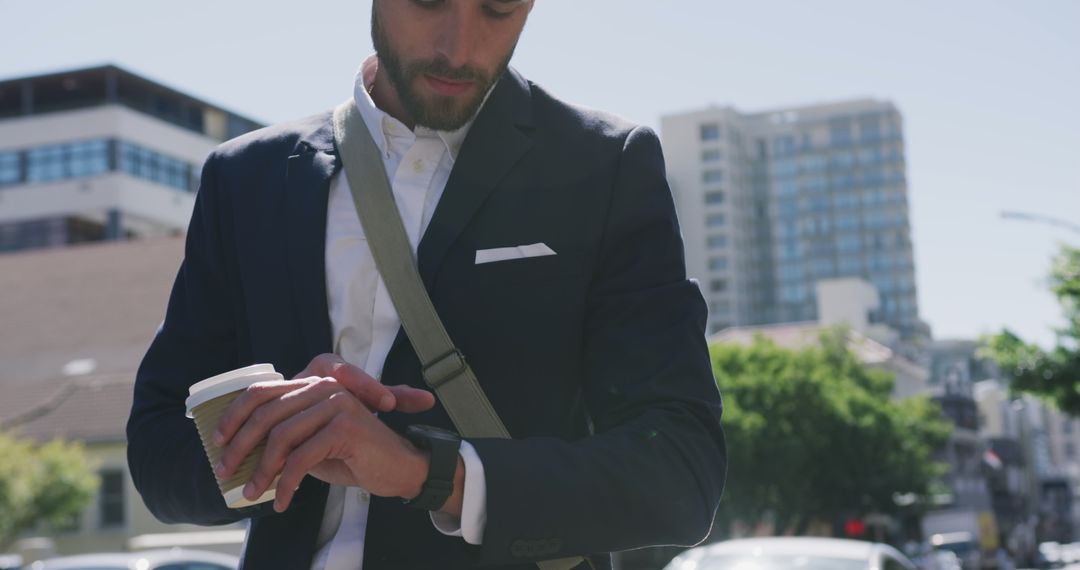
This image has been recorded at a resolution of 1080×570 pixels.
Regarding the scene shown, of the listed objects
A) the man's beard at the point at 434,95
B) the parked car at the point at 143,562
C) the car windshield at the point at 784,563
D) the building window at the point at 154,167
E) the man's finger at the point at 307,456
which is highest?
the building window at the point at 154,167

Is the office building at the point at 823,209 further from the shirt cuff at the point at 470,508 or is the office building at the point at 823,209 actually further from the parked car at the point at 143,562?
the shirt cuff at the point at 470,508

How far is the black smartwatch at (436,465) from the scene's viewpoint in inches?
61.1

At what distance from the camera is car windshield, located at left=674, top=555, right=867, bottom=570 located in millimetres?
11430

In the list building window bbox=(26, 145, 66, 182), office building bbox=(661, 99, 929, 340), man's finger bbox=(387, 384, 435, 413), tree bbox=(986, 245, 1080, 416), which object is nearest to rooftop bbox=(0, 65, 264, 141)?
building window bbox=(26, 145, 66, 182)

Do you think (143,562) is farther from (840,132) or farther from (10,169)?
(840,132)

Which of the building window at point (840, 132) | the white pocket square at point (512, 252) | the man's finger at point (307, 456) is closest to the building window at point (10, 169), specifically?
the white pocket square at point (512, 252)

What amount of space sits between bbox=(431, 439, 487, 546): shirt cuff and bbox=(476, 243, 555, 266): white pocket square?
12.4 inches

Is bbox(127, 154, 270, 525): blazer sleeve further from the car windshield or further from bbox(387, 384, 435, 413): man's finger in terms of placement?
the car windshield

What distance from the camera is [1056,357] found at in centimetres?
2717

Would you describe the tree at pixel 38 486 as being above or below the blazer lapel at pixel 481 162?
below

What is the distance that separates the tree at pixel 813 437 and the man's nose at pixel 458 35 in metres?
41.2

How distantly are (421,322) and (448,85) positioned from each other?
324mm

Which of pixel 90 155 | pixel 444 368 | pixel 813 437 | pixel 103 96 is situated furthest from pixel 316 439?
pixel 103 96

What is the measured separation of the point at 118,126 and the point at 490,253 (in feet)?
236
